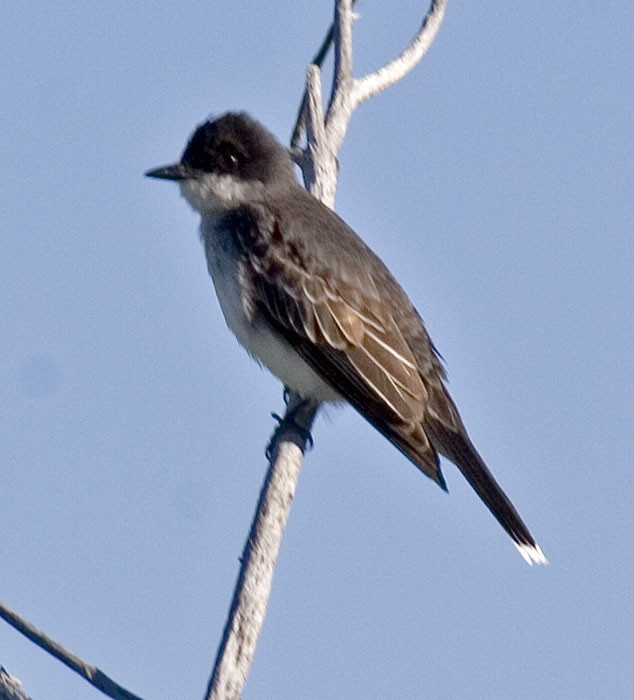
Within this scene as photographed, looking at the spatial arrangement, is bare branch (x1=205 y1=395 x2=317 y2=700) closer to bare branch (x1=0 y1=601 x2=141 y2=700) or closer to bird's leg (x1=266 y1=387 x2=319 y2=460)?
bird's leg (x1=266 y1=387 x2=319 y2=460)

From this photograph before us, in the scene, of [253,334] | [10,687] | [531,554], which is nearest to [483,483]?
[531,554]

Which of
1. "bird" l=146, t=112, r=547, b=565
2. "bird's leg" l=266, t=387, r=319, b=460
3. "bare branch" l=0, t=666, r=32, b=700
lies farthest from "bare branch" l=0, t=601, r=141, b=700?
"bird" l=146, t=112, r=547, b=565

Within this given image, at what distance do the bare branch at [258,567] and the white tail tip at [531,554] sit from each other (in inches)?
52.6

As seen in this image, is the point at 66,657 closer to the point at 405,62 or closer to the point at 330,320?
the point at 330,320

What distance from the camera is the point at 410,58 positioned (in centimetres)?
705

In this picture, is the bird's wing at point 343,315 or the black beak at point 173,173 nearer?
the bird's wing at point 343,315

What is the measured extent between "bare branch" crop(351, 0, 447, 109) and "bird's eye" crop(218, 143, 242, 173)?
987 millimetres

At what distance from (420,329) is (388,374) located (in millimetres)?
516

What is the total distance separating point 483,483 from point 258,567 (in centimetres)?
215

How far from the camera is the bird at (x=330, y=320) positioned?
22.2 ft

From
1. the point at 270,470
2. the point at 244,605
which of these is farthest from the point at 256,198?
the point at 244,605

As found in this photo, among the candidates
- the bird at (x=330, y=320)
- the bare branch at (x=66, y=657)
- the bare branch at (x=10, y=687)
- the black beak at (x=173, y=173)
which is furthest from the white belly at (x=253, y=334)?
the bare branch at (x=10, y=687)

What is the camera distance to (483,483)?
680cm

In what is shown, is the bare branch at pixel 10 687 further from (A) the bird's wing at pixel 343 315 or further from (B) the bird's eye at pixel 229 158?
(B) the bird's eye at pixel 229 158
